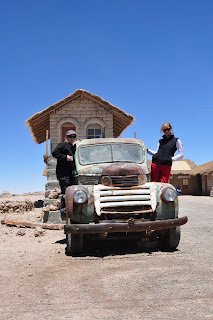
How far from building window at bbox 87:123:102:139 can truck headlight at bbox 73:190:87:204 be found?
1176 centimetres

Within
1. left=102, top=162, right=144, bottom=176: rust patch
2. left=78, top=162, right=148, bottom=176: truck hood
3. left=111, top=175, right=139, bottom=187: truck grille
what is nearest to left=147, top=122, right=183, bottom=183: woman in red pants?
left=78, top=162, right=148, bottom=176: truck hood

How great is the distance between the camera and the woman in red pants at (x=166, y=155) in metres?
6.48

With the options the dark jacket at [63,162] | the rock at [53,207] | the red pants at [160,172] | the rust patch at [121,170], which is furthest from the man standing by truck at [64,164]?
the rock at [53,207]

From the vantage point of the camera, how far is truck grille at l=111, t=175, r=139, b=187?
551 cm

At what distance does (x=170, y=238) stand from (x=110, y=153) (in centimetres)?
201

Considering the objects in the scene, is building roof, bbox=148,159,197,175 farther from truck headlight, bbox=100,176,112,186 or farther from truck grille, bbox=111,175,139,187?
truck headlight, bbox=100,176,112,186

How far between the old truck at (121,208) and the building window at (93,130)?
11109 millimetres

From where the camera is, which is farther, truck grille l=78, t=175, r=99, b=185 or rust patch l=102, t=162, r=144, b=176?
truck grille l=78, t=175, r=99, b=185

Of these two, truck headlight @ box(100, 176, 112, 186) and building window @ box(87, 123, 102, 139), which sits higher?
building window @ box(87, 123, 102, 139)

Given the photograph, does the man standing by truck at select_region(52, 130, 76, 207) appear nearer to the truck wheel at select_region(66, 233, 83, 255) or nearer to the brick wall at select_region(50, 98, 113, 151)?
the truck wheel at select_region(66, 233, 83, 255)

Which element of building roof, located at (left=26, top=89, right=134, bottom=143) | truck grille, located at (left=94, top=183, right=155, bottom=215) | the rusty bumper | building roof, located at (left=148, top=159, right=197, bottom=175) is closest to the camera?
the rusty bumper

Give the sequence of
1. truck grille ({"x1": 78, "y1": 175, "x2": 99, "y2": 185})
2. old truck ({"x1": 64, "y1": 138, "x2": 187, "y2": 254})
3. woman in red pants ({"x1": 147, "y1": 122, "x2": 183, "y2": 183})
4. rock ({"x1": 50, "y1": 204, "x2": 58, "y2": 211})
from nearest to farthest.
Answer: old truck ({"x1": 64, "y1": 138, "x2": 187, "y2": 254}), truck grille ({"x1": 78, "y1": 175, "x2": 99, "y2": 185}), woman in red pants ({"x1": 147, "y1": 122, "x2": 183, "y2": 183}), rock ({"x1": 50, "y1": 204, "x2": 58, "y2": 211})

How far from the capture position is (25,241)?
7191mm

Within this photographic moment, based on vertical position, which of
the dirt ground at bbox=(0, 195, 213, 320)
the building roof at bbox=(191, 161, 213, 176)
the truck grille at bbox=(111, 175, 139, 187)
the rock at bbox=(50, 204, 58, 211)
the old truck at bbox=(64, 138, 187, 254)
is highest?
the building roof at bbox=(191, 161, 213, 176)
